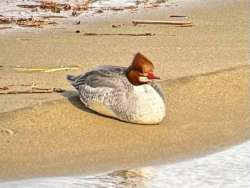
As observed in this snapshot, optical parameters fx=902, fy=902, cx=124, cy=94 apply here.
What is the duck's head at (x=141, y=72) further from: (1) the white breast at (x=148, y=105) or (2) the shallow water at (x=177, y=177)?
(2) the shallow water at (x=177, y=177)

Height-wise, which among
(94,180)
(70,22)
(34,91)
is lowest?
(94,180)

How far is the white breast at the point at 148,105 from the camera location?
276 inches

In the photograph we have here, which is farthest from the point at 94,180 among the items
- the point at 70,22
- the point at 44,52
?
the point at 70,22

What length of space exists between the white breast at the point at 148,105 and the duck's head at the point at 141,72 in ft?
0.23

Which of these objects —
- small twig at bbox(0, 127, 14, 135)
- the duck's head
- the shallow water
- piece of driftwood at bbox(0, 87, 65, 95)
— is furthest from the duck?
small twig at bbox(0, 127, 14, 135)

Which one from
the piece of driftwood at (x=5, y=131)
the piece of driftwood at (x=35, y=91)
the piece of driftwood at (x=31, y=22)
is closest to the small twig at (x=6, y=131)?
the piece of driftwood at (x=5, y=131)

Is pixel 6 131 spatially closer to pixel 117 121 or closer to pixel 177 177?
pixel 117 121

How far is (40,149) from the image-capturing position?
6387mm

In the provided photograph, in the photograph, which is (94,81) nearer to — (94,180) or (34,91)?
(34,91)

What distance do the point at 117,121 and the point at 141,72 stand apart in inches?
17.4

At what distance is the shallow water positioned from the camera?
19.1ft

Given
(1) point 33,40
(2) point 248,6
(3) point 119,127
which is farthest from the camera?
(2) point 248,6

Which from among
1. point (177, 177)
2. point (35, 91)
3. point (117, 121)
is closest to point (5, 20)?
point (35, 91)

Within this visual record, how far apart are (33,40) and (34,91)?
8.51 ft
